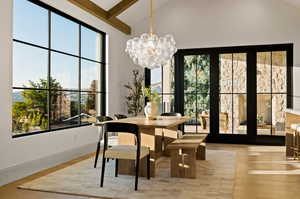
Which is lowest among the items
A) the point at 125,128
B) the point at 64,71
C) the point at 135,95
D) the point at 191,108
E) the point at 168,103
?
the point at 125,128

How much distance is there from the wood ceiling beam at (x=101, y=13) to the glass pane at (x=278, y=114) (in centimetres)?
408

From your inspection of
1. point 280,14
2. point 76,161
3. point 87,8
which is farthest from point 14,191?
point 280,14

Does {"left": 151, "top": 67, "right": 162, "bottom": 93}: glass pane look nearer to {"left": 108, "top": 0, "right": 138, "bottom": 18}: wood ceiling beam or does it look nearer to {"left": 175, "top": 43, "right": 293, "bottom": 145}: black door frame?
{"left": 175, "top": 43, "right": 293, "bottom": 145}: black door frame

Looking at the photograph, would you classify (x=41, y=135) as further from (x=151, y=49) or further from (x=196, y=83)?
(x=196, y=83)

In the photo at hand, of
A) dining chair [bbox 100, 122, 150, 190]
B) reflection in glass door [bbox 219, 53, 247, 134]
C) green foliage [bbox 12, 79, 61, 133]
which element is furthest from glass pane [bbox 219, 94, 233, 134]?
green foliage [bbox 12, 79, 61, 133]

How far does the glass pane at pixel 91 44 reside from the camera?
5.99m

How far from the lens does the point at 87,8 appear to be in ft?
18.7

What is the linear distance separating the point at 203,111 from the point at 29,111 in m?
4.34

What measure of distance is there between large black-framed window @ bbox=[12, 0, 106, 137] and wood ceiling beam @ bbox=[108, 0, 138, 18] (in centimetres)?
50

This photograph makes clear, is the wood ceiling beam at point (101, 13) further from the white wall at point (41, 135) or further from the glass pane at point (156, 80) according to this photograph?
the glass pane at point (156, 80)

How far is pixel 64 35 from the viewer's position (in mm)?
5332

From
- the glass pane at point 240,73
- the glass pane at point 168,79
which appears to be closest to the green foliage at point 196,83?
the glass pane at point 168,79

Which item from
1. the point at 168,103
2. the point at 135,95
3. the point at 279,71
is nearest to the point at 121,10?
the point at 135,95

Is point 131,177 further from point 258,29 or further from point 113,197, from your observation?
point 258,29
